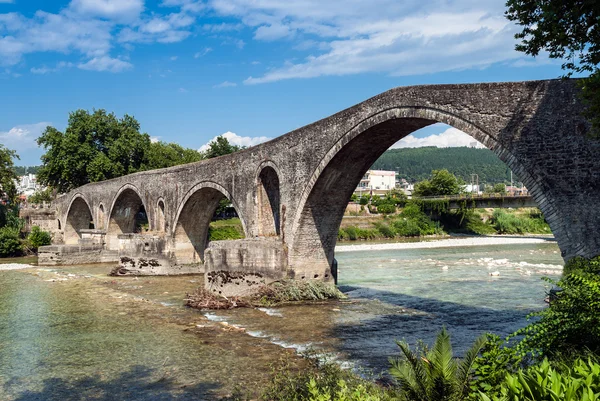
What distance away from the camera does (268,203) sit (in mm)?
20203

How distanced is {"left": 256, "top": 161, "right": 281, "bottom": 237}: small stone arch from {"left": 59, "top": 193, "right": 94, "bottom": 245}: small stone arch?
88.6ft

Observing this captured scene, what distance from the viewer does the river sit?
925 centimetres

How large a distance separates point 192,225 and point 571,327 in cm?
2280

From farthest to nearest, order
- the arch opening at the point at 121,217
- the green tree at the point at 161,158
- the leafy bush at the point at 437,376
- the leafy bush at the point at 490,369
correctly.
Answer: the green tree at the point at 161,158 < the arch opening at the point at 121,217 < the leafy bush at the point at 437,376 < the leafy bush at the point at 490,369

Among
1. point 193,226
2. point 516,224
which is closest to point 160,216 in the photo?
point 193,226

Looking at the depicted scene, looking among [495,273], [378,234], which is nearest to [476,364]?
[495,273]

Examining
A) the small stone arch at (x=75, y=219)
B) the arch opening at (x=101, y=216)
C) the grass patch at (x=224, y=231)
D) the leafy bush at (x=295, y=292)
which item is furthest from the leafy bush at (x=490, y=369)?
the small stone arch at (x=75, y=219)

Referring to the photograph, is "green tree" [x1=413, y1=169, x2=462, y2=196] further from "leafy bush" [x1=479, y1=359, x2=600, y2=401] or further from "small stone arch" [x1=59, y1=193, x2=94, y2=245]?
"leafy bush" [x1=479, y1=359, x2=600, y2=401]

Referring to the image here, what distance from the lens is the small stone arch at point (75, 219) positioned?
1699 inches

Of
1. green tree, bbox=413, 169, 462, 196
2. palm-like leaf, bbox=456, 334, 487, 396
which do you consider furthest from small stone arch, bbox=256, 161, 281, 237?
green tree, bbox=413, 169, 462, 196

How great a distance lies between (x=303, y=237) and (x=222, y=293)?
3.16m

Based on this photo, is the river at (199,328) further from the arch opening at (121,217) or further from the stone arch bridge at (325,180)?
the arch opening at (121,217)

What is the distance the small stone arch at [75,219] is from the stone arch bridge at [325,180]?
29.9 feet

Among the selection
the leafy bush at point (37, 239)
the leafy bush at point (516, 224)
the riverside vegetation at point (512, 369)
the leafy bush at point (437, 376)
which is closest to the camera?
the riverside vegetation at point (512, 369)
